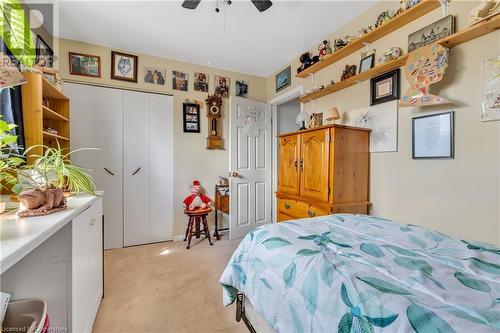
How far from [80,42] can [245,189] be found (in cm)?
274

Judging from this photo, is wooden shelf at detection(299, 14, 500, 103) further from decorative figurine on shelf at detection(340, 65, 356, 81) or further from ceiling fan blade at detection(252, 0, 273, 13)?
ceiling fan blade at detection(252, 0, 273, 13)

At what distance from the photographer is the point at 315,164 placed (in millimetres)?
1938

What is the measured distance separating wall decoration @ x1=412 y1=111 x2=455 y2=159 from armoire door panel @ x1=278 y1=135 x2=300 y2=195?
930mm

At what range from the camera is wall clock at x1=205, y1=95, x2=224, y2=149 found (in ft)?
10.6

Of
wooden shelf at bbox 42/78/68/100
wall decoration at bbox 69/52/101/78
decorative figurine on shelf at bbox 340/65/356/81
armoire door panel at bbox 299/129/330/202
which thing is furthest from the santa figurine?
decorative figurine on shelf at bbox 340/65/356/81

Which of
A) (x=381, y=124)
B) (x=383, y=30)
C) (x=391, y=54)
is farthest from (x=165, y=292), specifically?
(x=383, y=30)

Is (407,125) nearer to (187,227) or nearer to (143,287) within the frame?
(143,287)

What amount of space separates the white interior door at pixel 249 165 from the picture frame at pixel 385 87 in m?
1.78

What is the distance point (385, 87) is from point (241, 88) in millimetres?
2170

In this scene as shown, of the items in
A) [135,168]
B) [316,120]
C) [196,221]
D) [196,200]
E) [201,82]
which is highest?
[201,82]

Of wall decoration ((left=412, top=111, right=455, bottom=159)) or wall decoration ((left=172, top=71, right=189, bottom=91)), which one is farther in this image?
wall decoration ((left=172, top=71, right=189, bottom=91))

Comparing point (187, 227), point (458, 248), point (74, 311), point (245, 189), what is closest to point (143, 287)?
point (74, 311)

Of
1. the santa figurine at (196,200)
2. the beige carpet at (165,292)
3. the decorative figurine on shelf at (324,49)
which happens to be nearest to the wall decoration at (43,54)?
the santa figurine at (196,200)

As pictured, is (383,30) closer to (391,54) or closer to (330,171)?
(391,54)
